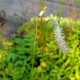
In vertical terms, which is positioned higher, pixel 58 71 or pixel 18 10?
pixel 18 10

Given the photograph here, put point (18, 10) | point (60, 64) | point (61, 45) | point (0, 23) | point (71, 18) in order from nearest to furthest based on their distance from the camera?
point (61, 45) → point (0, 23) → point (60, 64) → point (71, 18) → point (18, 10)

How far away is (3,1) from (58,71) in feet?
7.91

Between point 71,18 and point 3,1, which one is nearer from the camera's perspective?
point 71,18

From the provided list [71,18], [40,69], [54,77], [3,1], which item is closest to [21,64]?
[40,69]

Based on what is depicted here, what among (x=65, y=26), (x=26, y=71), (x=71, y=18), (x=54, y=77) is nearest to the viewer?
(x=54, y=77)

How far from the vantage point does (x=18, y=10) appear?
11.3 feet

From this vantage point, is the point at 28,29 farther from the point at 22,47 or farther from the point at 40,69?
the point at 40,69

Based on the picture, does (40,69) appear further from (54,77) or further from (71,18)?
(71,18)

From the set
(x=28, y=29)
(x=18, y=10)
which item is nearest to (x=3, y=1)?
(x=18, y=10)

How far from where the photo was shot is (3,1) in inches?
144

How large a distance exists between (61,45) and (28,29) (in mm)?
1817

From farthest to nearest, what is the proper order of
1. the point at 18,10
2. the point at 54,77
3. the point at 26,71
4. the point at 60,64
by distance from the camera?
1. the point at 18,10
2. the point at 60,64
3. the point at 26,71
4. the point at 54,77

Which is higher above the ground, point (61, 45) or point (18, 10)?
point (18, 10)

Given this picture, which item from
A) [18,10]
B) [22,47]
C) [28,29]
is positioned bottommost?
[22,47]
